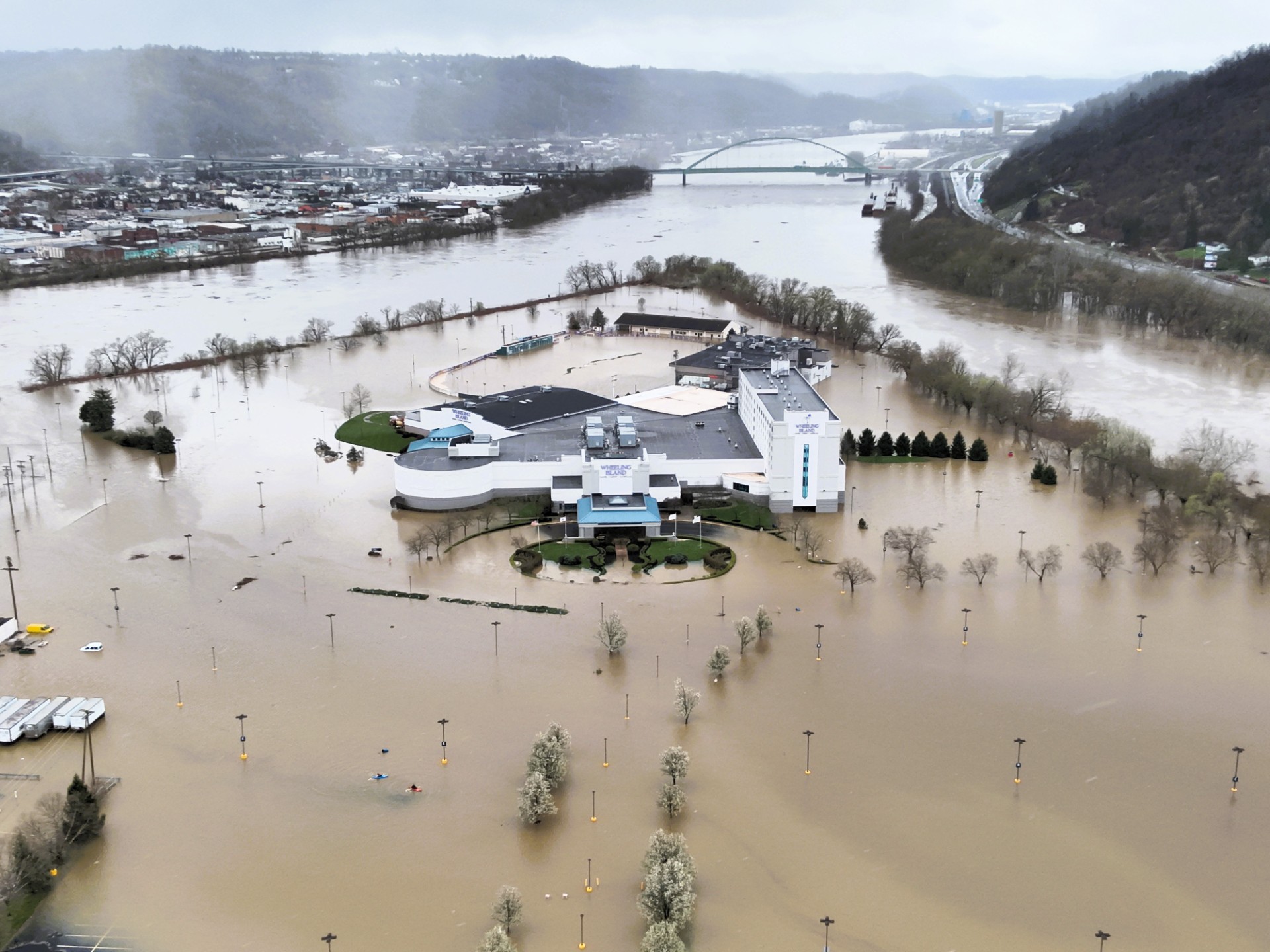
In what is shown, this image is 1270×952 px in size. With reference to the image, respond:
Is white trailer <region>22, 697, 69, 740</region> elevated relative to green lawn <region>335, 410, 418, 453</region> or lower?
lower

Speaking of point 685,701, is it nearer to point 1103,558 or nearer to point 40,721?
point 40,721

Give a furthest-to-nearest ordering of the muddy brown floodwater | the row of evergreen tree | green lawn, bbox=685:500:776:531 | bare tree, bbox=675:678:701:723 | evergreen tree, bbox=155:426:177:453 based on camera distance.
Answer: evergreen tree, bbox=155:426:177:453 < the row of evergreen tree < green lawn, bbox=685:500:776:531 < bare tree, bbox=675:678:701:723 < the muddy brown floodwater

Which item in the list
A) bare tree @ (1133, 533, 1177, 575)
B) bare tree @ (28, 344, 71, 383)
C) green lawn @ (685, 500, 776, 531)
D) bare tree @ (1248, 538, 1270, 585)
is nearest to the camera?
bare tree @ (1248, 538, 1270, 585)

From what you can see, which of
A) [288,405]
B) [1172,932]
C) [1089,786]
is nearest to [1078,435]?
[1089,786]

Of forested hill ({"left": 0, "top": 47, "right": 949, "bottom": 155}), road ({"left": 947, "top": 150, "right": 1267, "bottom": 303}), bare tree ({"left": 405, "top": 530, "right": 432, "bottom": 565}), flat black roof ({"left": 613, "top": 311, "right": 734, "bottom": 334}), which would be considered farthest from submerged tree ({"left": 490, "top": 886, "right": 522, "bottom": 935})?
forested hill ({"left": 0, "top": 47, "right": 949, "bottom": 155})

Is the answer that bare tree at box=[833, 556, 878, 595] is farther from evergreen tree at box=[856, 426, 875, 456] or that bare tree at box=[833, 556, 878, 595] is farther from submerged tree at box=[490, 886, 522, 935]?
submerged tree at box=[490, 886, 522, 935]

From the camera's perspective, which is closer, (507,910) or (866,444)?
(507,910)

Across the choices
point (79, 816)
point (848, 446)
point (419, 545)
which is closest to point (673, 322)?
point (848, 446)
